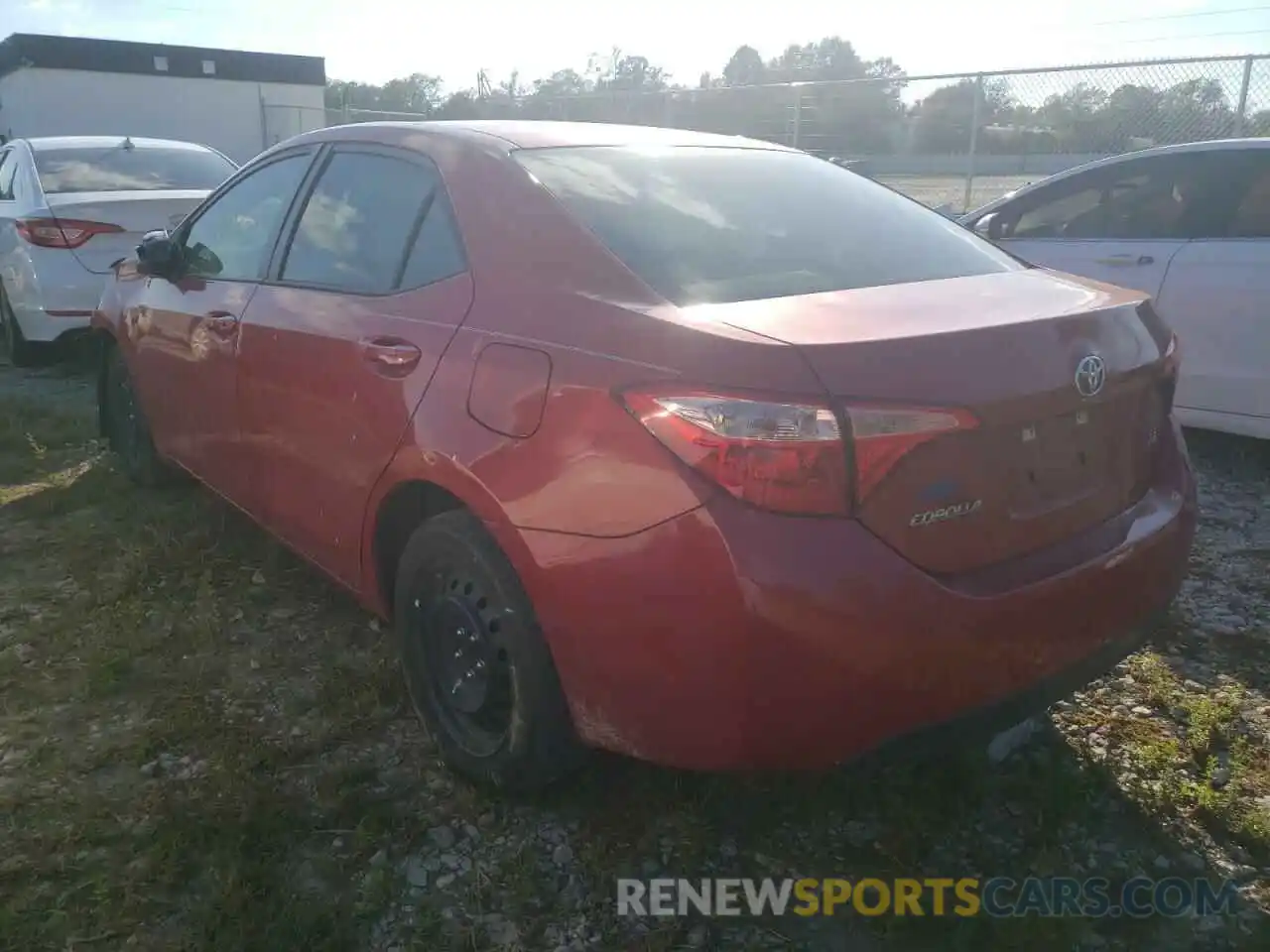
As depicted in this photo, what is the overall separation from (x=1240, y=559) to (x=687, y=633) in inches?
119

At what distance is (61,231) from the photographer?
657cm

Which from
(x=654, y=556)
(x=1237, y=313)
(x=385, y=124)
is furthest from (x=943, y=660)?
(x=1237, y=313)

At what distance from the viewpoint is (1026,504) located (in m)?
2.13

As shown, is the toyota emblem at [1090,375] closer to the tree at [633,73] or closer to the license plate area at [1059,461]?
the license plate area at [1059,461]

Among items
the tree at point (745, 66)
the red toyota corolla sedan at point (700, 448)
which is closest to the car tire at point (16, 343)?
the red toyota corolla sedan at point (700, 448)

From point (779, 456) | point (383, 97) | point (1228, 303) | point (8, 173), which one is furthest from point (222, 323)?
point (383, 97)

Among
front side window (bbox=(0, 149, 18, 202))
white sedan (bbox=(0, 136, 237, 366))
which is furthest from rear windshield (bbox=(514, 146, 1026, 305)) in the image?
front side window (bbox=(0, 149, 18, 202))

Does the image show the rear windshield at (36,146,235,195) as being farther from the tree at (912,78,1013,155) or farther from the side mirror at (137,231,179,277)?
the tree at (912,78,1013,155)

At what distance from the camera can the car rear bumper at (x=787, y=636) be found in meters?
1.87

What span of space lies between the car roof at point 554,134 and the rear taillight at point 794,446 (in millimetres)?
1219

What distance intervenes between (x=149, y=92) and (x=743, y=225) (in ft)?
93.5

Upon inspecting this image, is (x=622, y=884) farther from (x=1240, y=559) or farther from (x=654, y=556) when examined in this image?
(x=1240, y=559)

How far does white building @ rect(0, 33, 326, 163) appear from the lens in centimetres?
2562

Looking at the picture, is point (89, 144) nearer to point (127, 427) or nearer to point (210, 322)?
point (127, 427)
